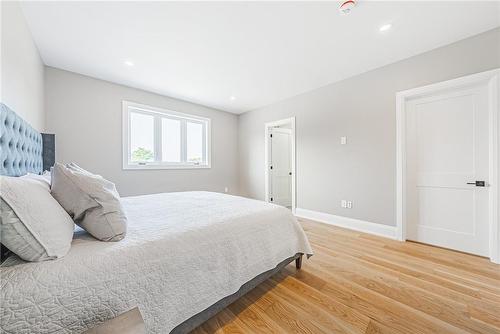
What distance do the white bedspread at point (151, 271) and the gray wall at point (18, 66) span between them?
1444mm

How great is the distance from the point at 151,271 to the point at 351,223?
3.12 m

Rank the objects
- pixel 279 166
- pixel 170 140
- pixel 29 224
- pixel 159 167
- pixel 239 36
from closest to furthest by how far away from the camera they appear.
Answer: pixel 29 224
pixel 239 36
pixel 159 167
pixel 170 140
pixel 279 166

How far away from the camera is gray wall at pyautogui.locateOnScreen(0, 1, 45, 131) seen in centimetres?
148

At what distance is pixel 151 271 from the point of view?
92 cm

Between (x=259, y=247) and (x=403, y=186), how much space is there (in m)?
2.35

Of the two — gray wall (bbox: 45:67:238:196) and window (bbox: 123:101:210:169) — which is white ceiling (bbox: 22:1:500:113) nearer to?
gray wall (bbox: 45:67:238:196)

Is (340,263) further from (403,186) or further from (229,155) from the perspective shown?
(229,155)

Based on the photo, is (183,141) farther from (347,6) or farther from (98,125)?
(347,6)

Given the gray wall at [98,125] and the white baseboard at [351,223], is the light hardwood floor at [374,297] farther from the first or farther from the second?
the gray wall at [98,125]

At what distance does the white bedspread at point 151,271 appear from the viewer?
65 centimetres

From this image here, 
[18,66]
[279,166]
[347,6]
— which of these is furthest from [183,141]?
[347,6]

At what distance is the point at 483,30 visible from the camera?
6.69 feet

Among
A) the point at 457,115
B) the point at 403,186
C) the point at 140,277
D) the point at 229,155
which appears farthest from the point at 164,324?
the point at 229,155

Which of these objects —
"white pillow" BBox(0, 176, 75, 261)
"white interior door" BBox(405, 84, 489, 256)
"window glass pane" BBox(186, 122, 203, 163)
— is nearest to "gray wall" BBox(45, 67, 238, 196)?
"window glass pane" BBox(186, 122, 203, 163)
